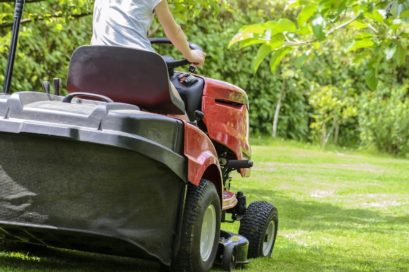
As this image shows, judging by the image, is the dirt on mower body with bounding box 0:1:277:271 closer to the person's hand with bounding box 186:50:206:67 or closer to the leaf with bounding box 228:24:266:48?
the person's hand with bounding box 186:50:206:67

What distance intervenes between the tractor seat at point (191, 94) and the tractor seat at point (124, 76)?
1.87 feet

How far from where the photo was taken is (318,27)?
3900 millimetres

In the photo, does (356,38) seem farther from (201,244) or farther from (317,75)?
(317,75)

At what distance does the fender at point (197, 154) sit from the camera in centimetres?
393

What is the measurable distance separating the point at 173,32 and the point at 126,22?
0.79 feet

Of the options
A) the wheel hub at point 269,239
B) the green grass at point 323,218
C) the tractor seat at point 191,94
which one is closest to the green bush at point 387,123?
the green grass at point 323,218

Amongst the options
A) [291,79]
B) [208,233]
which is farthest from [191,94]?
[291,79]

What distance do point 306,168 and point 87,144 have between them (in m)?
10.6

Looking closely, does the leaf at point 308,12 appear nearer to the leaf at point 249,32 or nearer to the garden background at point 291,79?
the leaf at point 249,32

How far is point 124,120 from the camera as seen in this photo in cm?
354

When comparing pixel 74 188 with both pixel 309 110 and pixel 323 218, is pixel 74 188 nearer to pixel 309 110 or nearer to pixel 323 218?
pixel 323 218

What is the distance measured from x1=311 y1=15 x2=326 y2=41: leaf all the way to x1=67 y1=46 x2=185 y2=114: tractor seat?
667 mm

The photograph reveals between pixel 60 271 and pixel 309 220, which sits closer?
pixel 60 271

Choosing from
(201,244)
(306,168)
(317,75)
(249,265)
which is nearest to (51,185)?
(201,244)
